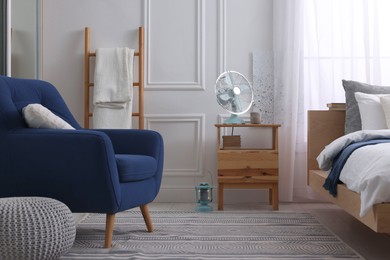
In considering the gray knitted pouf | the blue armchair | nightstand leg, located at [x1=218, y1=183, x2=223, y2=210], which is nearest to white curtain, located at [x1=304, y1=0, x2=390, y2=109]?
nightstand leg, located at [x1=218, y1=183, x2=223, y2=210]

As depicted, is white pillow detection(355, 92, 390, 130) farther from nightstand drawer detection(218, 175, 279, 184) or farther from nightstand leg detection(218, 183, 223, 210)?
nightstand leg detection(218, 183, 223, 210)

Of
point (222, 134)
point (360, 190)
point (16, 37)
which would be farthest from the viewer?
point (222, 134)

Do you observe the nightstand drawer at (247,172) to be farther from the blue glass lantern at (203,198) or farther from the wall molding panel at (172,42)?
the wall molding panel at (172,42)

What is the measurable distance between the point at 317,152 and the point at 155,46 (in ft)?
4.89

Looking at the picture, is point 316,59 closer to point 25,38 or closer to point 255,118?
point 255,118

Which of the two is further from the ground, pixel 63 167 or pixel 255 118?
pixel 255 118

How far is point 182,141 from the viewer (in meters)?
4.54

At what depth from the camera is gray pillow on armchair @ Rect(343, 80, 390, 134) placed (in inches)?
151

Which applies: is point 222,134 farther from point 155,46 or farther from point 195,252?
point 195,252

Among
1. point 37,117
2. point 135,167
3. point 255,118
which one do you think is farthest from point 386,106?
point 37,117

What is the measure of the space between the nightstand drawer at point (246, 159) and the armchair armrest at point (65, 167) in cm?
156

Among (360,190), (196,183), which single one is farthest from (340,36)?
(360,190)

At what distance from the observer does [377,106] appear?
12.0 ft

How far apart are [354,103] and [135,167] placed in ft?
5.86
